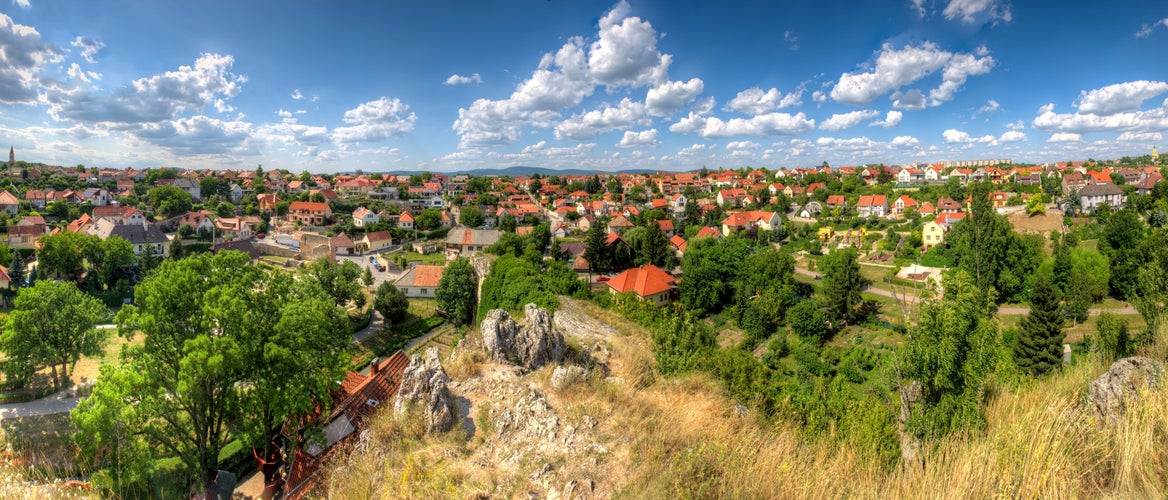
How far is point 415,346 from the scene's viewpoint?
25281mm

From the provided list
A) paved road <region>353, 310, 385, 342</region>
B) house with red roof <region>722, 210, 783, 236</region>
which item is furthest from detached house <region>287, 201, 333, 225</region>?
house with red roof <region>722, 210, 783, 236</region>

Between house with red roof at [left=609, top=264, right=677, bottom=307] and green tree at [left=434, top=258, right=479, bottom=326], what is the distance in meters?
8.24

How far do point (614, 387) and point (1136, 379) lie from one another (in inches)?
219

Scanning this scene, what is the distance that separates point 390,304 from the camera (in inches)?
1090

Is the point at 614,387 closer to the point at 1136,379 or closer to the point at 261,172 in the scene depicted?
the point at 1136,379

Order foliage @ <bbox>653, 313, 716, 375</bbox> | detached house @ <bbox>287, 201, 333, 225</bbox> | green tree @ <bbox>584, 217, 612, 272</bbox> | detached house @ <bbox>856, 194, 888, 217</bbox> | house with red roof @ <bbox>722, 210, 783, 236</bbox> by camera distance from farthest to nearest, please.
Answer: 1. detached house @ <bbox>287, 201, 333, 225</bbox>
2. detached house @ <bbox>856, 194, 888, 217</bbox>
3. house with red roof @ <bbox>722, 210, 783, 236</bbox>
4. green tree @ <bbox>584, 217, 612, 272</bbox>
5. foliage @ <bbox>653, 313, 716, 375</bbox>

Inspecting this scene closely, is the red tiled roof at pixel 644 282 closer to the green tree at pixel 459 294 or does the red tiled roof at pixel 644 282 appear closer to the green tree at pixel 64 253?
the green tree at pixel 459 294

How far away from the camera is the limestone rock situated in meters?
7.75

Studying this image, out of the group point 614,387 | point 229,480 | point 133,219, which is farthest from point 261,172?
point 614,387

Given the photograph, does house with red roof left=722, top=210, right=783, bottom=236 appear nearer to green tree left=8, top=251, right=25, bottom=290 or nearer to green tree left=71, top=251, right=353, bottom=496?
green tree left=71, top=251, right=353, bottom=496

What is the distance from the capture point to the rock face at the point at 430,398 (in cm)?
671

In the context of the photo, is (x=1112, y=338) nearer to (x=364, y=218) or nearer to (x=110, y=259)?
(x=110, y=259)

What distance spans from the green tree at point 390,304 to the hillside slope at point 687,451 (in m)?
→ 20.5

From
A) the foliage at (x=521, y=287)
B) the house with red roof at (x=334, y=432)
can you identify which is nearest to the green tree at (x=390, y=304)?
the foliage at (x=521, y=287)
